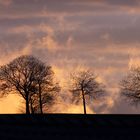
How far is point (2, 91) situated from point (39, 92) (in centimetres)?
768

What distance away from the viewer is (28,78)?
9588cm

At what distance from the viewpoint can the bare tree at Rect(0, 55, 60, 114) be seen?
95.1 metres

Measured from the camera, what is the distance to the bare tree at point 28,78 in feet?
312
